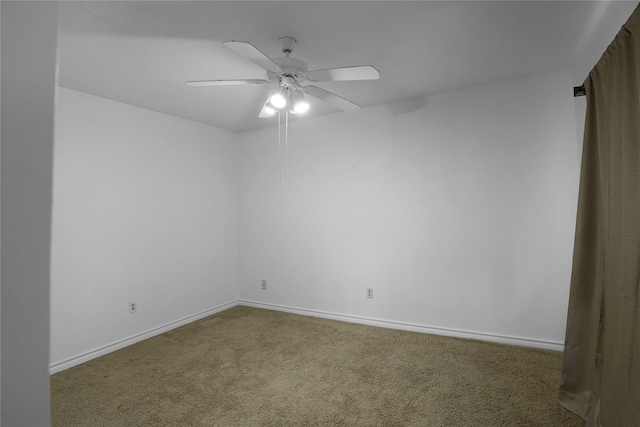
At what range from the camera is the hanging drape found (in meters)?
1.33

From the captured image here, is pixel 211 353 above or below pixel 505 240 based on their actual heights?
below

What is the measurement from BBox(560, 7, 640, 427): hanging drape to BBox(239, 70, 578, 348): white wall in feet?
2.68

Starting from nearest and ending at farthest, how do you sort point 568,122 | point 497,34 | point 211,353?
point 497,34 → point 568,122 → point 211,353

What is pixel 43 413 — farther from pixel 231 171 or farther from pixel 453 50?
pixel 231 171

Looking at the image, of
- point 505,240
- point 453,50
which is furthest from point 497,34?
point 505,240

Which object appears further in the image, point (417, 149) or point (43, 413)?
point (417, 149)

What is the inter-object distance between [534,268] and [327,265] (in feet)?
6.41

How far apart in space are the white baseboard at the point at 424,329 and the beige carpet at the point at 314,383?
8 centimetres

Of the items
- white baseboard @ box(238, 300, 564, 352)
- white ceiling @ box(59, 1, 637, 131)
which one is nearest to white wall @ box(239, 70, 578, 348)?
white baseboard @ box(238, 300, 564, 352)

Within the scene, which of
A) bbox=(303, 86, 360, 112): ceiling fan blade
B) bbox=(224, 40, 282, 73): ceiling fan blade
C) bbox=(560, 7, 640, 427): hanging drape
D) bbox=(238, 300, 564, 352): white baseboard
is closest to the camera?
bbox=(560, 7, 640, 427): hanging drape

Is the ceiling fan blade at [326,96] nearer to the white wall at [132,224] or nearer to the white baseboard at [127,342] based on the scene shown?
the white wall at [132,224]

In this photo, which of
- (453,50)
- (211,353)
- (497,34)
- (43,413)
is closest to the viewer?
(43,413)

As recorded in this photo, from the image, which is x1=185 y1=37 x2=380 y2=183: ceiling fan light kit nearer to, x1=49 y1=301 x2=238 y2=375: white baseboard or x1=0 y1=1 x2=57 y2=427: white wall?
x1=0 y1=1 x2=57 y2=427: white wall

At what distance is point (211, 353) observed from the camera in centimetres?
279
